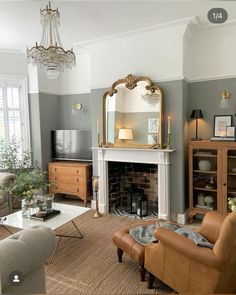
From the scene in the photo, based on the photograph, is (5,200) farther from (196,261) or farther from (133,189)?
(196,261)

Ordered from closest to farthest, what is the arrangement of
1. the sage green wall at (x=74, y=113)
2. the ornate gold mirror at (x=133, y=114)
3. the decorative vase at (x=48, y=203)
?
the decorative vase at (x=48, y=203)
the ornate gold mirror at (x=133, y=114)
the sage green wall at (x=74, y=113)

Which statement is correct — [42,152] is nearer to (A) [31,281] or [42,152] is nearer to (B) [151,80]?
(B) [151,80]

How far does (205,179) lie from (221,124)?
0.90 metres

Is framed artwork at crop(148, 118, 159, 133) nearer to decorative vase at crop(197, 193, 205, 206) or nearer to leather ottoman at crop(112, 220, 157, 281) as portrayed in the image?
decorative vase at crop(197, 193, 205, 206)

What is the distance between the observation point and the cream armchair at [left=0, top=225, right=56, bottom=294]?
136 cm

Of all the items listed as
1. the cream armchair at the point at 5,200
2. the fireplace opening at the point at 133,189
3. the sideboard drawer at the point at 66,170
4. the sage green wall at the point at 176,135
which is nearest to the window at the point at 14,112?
the sideboard drawer at the point at 66,170

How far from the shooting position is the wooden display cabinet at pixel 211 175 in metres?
3.59

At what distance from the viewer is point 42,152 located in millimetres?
5074

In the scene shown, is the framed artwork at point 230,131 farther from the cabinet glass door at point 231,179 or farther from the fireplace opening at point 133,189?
the fireplace opening at point 133,189

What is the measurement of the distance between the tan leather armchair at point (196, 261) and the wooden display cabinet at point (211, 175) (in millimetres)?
1451

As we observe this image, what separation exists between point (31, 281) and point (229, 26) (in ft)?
13.3

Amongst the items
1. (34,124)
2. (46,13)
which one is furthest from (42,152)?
(46,13)

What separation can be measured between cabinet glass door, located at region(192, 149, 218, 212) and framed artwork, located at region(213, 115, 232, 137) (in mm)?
328

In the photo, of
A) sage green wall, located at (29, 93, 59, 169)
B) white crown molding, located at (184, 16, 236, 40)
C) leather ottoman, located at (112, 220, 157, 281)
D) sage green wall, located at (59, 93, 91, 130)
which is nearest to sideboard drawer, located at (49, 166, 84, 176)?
sage green wall, located at (29, 93, 59, 169)
